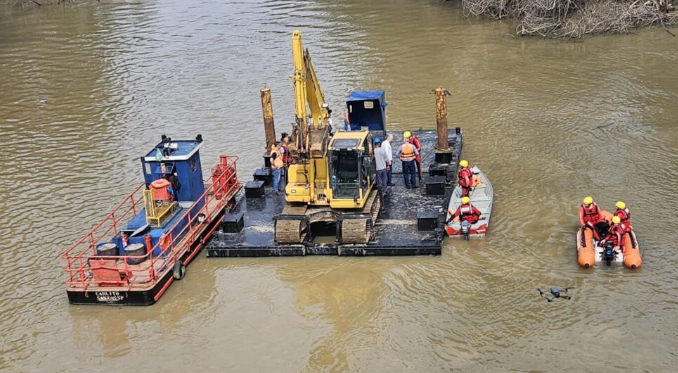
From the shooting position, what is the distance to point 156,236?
18.2 meters

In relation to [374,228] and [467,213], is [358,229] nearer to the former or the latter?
[374,228]

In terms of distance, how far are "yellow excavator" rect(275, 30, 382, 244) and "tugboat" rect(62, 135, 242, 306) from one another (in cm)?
235

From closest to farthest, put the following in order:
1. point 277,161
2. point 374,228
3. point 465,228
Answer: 1. point 465,228
2. point 374,228
3. point 277,161

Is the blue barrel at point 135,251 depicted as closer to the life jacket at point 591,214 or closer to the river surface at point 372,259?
the river surface at point 372,259

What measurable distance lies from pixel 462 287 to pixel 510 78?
18.1 m

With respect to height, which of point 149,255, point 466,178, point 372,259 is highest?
point 466,178

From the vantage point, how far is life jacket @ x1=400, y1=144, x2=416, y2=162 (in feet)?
67.1

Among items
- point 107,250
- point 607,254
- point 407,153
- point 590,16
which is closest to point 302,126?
point 407,153

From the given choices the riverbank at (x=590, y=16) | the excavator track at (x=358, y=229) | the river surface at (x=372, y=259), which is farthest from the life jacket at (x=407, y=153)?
the riverbank at (x=590, y=16)

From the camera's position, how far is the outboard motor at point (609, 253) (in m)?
17.0

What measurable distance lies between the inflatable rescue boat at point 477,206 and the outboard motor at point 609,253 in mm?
2984

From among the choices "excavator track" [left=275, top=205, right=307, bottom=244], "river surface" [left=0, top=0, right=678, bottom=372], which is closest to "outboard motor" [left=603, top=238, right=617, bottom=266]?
"river surface" [left=0, top=0, right=678, bottom=372]

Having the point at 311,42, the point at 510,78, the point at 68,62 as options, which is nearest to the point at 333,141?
the point at 510,78

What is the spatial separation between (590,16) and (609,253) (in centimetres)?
2469
